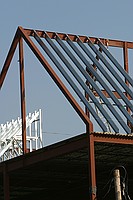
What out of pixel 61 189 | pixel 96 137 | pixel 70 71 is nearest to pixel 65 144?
pixel 96 137

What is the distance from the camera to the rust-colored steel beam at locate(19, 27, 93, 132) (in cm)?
2892

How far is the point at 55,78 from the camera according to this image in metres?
31.2

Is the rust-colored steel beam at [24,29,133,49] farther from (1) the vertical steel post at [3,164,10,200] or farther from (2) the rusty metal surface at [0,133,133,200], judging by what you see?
(1) the vertical steel post at [3,164,10,200]

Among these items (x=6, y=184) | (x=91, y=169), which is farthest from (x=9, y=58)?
(x=91, y=169)

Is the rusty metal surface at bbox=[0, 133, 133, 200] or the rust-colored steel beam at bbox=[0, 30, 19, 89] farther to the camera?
the rust-colored steel beam at bbox=[0, 30, 19, 89]

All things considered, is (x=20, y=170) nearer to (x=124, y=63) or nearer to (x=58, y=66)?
(x=58, y=66)

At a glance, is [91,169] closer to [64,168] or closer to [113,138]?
[113,138]

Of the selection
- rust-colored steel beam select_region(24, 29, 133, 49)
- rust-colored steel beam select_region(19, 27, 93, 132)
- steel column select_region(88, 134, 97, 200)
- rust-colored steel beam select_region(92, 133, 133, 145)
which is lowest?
steel column select_region(88, 134, 97, 200)

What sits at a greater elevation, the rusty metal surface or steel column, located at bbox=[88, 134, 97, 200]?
→ the rusty metal surface

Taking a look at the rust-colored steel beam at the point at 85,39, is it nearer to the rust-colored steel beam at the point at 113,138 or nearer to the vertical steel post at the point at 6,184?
the vertical steel post at the point at 6,184

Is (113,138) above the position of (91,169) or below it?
above

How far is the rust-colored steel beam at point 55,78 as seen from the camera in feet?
94.9

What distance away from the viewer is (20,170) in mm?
35281

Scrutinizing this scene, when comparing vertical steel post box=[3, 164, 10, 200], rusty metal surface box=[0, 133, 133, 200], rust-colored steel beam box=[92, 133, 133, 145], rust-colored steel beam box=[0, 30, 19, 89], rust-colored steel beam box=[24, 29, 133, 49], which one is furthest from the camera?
rust-colored steel beam box=[0, 30, 19, 89]
